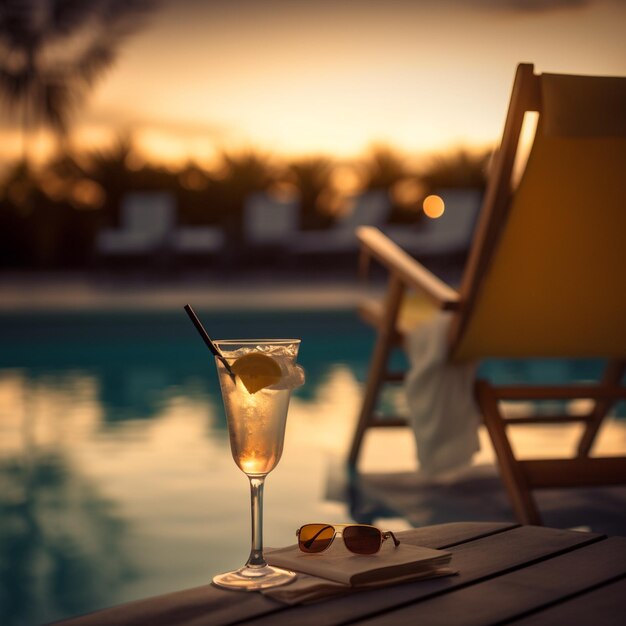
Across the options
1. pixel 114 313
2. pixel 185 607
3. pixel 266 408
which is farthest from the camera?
pixel 114 313

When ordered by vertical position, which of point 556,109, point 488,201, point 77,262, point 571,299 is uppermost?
point 556,109

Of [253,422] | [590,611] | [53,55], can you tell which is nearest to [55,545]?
[253,422]

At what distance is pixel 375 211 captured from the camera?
11320 mm

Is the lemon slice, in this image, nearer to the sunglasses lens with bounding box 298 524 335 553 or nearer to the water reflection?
the sunglasses lens with bounding box 298 524 335 553

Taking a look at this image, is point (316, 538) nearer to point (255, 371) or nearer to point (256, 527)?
point (256, 527)

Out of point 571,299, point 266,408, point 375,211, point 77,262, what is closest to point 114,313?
point 375,211

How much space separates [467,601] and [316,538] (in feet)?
0.76

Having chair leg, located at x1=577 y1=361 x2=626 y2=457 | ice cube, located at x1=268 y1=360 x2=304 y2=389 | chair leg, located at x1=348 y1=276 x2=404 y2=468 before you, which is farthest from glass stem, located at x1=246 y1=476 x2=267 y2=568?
chair leg, located at x1=577 y1=361 x2=626 y2=457

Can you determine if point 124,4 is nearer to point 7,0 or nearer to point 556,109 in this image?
point 7,0

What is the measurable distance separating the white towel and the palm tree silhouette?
10914 mm

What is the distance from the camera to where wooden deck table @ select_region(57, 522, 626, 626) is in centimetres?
92

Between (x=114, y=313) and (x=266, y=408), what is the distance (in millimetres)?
7264

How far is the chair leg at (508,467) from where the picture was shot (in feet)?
7.57

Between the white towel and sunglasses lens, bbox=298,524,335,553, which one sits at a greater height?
sunglasses lens, bbox=298,524,335,553
